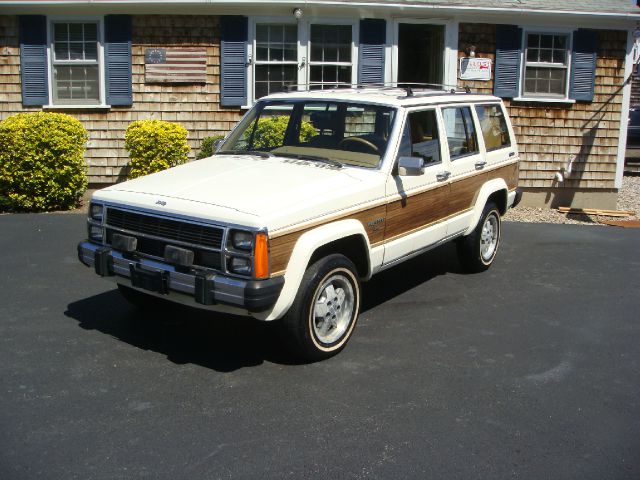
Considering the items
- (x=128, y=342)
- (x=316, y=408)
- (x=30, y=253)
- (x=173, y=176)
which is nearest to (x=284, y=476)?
(x=316, y=408)

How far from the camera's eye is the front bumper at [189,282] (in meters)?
4.61

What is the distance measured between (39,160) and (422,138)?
21.6ft

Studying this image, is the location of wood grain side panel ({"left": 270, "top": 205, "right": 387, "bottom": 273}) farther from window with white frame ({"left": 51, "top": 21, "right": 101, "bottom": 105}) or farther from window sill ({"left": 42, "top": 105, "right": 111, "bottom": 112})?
window with white frame ({"left": 51, "top": 21, "right": 101, "bottom": 105})

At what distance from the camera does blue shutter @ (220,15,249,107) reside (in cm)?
1170

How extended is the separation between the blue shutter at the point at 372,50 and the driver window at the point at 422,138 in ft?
18.6

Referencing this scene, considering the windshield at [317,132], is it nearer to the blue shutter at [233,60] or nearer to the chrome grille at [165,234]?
the chrome grille at [165,234]

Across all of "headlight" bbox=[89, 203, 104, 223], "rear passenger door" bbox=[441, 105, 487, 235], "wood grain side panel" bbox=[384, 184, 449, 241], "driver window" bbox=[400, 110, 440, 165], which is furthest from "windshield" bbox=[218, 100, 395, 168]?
"headlight" bbox=[89, 203, 104, 223]

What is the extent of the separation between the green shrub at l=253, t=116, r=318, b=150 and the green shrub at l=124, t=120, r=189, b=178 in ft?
16.4

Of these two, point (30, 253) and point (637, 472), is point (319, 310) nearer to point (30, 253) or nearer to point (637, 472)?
point (637, 472)

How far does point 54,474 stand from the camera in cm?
368

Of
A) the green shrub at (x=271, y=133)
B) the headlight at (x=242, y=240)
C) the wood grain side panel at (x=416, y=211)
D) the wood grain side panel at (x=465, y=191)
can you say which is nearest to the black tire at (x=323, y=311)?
the headlight at (x=242, y=240)

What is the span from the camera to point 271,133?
6.49 metres

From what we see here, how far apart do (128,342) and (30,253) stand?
132 inches

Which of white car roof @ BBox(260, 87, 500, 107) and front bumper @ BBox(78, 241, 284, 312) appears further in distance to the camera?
white car roof @ BBox(260, 87, 500, 107)
